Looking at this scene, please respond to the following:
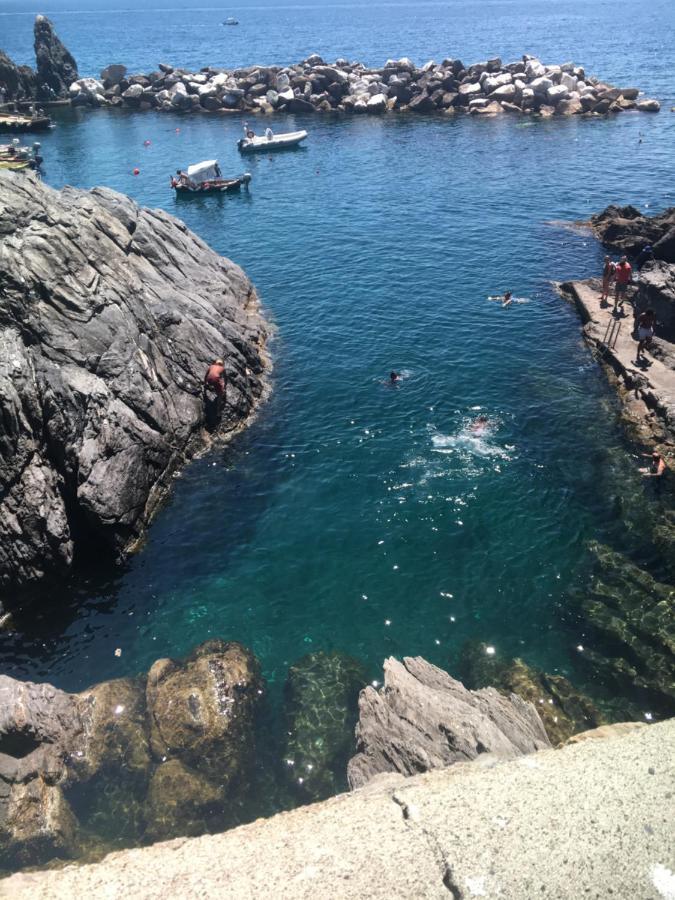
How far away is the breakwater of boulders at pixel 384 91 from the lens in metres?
97.8

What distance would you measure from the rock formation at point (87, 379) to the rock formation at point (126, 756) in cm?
653

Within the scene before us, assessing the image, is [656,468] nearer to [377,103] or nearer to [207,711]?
[207,711]

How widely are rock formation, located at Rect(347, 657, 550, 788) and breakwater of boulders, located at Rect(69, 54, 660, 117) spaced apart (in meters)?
103

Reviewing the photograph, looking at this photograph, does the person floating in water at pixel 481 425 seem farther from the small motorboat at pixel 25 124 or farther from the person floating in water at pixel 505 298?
the small motorboat at pixel 25 124

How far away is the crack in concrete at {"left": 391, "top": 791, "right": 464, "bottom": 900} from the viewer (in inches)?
486

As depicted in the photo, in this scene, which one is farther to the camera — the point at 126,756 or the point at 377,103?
the point at 377,103

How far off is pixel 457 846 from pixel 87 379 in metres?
22.9

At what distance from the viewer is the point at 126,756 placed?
20188mm

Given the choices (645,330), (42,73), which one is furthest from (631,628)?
(42,73)

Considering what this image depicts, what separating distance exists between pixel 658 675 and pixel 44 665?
2226 cm

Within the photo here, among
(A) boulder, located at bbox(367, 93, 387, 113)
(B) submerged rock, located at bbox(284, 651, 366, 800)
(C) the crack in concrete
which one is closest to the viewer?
(C) the crack in concrete

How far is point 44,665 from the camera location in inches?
890

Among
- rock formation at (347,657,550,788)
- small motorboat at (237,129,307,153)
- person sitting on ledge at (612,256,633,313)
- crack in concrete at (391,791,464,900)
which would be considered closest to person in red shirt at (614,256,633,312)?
person sitting on ledge at (612,256,633,313)

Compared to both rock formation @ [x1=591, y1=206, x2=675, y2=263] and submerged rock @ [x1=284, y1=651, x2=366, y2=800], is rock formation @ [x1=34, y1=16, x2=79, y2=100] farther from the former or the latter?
submerged rock @ [x1=284, y1=651, x2=366, y2=800]
